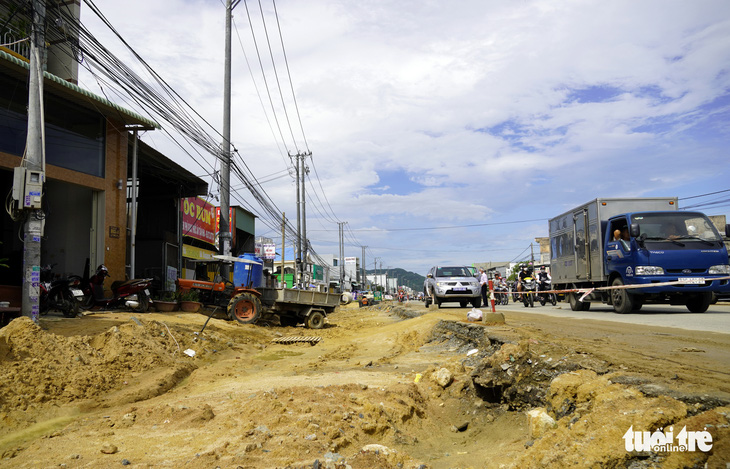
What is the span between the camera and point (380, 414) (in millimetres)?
4395

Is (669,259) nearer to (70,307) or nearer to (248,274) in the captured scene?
(248,274)

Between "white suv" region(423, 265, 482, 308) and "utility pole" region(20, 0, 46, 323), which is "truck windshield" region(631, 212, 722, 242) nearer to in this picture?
"white suv" region(423, 265, 482, 308)

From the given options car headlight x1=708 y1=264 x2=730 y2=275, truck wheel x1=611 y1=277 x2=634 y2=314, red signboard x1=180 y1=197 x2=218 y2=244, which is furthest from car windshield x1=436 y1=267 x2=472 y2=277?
red signboard x1=180 y1=197 x2=218 y2=244

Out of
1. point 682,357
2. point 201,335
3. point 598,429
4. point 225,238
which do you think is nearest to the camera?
point 598,429

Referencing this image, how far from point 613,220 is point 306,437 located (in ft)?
40.0

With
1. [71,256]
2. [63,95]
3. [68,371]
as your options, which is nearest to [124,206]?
[71,256]

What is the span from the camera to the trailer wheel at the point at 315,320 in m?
16.2

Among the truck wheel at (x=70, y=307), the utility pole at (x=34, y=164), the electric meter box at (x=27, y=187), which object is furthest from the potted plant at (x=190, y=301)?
the electric meter box at (x=27, y=187)

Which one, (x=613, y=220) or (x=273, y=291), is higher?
(x=613, y=220)

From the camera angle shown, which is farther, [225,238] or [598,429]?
[225,238]

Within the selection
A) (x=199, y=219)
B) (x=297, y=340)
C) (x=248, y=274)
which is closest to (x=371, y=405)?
(x=297, y=340)

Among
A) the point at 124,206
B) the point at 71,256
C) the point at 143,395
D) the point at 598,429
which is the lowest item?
the point at 143,395

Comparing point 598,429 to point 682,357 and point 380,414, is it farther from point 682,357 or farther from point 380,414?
point 682,357

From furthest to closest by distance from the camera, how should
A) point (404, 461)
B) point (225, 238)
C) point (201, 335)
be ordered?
point (225, 238) < point (201, 335) < point (404, 461)
